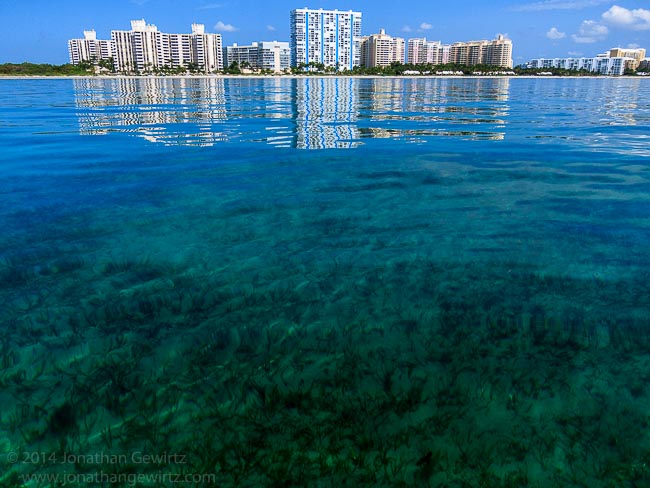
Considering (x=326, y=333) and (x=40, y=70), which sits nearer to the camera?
(x=326, y=333)

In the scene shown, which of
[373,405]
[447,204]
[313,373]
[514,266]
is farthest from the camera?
[447,204]

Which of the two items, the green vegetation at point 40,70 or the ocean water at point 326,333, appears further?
the green vegetation at point 40,70

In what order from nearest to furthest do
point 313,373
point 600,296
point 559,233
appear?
point 313,373
point 600,296
point 559,233

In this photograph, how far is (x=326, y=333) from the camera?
4777 millimetres

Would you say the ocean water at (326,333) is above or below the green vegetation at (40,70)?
below

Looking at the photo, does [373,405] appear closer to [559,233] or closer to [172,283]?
[172,283]

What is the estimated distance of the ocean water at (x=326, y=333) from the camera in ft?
10.8

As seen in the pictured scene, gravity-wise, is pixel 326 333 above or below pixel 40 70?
below

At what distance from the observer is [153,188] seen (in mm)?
10516

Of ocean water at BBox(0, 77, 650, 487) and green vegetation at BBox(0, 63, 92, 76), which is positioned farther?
green vegetation at BBox(0, 63, 92, 76)

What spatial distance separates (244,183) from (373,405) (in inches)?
319

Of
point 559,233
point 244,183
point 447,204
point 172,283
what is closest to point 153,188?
point 244,183

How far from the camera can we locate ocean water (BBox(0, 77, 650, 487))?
329 centimetres

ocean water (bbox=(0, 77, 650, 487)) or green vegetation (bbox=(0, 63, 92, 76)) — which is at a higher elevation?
green vegetation (bbox=(0, 63, 92, 76))
